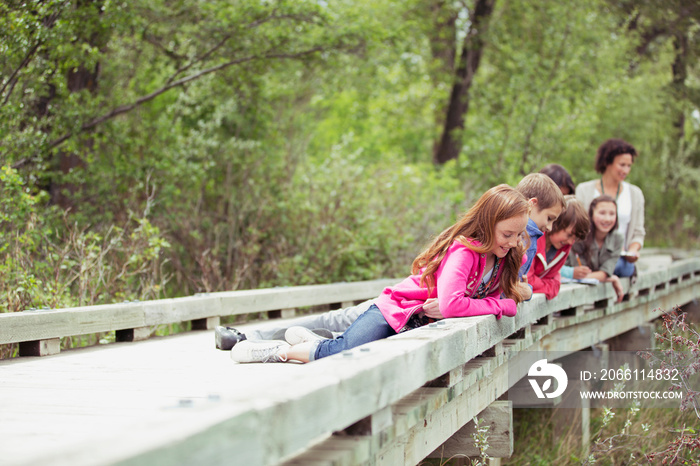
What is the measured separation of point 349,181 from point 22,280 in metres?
5.14

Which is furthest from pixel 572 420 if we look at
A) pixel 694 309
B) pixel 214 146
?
pixel 214 146

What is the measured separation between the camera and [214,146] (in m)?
10.6

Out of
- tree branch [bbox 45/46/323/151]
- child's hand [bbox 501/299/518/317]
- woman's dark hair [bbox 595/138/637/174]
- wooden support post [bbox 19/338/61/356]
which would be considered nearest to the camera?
child's hand [bbox 501/299/518/317]

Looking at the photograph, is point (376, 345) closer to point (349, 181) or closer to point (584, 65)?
point (349, 181)

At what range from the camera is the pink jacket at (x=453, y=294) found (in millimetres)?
4086

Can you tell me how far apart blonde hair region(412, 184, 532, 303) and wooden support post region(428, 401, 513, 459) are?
2.87 feet

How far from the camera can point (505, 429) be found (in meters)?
4.70

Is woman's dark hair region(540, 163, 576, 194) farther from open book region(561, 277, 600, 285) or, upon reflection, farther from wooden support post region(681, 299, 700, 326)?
wooden support post region(681, 299, 700, 326)

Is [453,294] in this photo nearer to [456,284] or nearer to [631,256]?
[456,284]

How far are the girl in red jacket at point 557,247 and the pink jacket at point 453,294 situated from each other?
1096 mm

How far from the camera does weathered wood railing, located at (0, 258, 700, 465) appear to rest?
2008mm

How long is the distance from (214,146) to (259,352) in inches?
259

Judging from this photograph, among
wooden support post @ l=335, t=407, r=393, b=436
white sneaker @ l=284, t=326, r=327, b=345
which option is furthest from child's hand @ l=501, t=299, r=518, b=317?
wooden support post @ l=335, t=407, r=393, b=436

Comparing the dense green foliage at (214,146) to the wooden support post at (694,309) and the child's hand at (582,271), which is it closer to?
the child's hand at (582,271)
